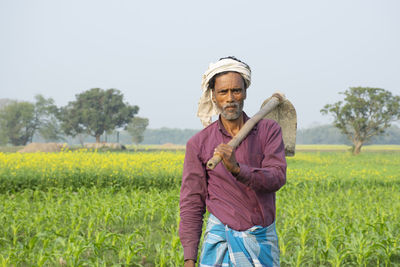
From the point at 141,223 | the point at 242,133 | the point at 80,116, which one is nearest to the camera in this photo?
the point at 242,133

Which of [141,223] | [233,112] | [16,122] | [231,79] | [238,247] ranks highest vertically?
[16,122]

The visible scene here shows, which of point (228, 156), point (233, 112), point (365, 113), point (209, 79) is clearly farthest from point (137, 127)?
point (228, 156)

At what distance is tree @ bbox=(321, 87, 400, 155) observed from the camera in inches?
1223

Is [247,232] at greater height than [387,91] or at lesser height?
lesser

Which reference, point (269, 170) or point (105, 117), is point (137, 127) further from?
point (269, 170)

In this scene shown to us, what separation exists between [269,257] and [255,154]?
50 centimetres

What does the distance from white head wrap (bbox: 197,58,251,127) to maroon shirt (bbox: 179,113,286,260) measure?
18cm

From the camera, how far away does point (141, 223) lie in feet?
21.2

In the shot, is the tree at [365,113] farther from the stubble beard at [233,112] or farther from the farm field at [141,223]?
the stubble beard at [233,112]

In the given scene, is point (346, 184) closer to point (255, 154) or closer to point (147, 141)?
point (255, 154)

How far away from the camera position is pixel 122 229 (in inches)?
239

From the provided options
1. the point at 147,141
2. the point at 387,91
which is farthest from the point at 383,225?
the point at 147,141

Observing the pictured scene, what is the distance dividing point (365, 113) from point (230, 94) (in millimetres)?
32823

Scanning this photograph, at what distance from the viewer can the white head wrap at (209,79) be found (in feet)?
6.10
